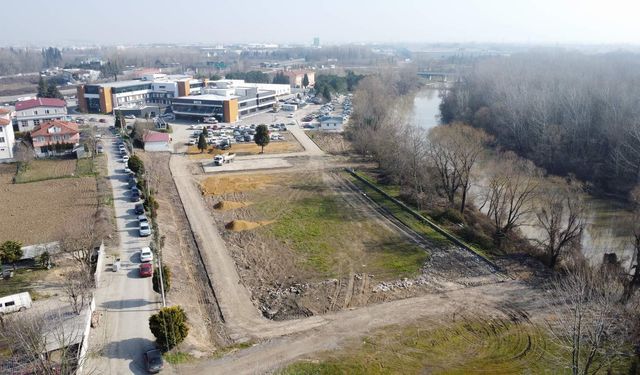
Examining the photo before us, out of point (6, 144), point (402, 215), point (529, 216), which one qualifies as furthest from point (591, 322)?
point (6, 144)

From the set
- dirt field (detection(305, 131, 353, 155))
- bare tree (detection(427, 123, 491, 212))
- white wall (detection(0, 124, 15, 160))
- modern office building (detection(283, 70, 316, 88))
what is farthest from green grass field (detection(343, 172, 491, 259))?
modern office building (detection(283, 70, 316, 88))

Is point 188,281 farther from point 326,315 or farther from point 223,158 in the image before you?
point 223,158

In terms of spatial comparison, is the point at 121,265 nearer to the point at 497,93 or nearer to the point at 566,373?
the point at 566,373

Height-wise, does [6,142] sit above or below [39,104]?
below

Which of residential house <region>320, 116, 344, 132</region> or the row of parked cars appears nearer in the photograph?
the row of parked cars

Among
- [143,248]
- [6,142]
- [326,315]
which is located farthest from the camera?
[6,142]

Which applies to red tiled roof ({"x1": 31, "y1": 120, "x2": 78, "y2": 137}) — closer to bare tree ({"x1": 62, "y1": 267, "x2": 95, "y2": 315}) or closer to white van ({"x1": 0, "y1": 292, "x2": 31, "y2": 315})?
bare tree ({"x1": 62, "y1": 267, "x2": 95, "y2": 315})
